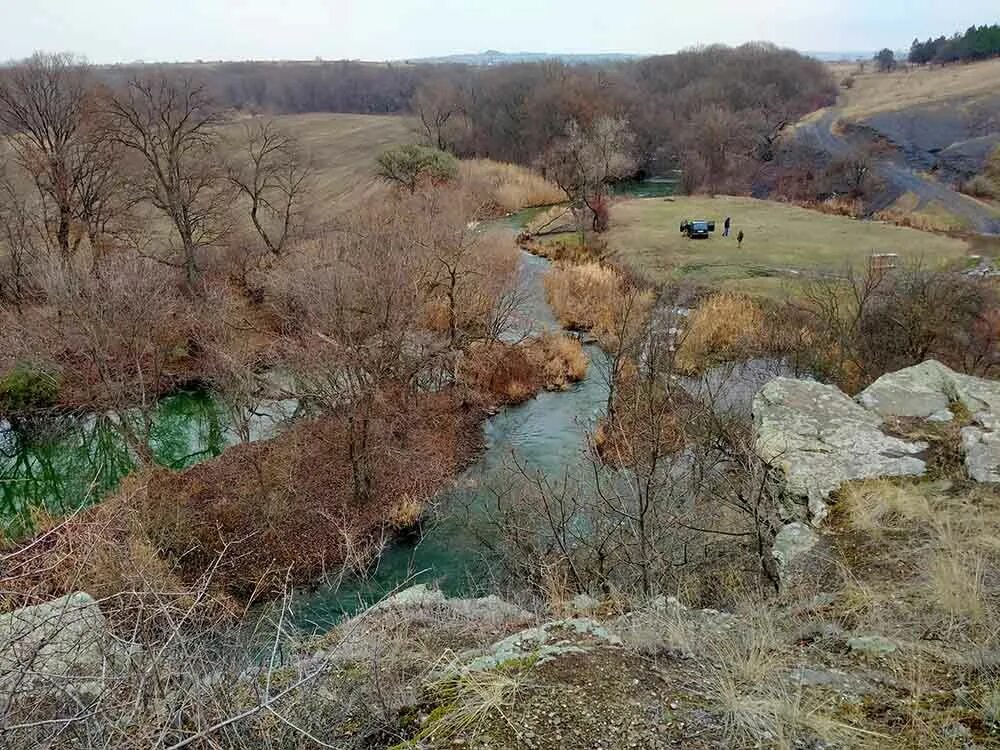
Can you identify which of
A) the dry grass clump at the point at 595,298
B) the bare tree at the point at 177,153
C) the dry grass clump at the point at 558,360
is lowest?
the dry grass clump at the point at 558,360

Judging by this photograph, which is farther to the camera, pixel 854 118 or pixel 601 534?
pixel 854 118

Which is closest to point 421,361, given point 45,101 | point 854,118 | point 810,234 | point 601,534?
point 601,534

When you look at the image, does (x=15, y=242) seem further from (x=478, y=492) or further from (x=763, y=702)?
(x=763, y=702)

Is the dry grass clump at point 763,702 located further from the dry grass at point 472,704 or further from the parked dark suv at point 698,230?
the parked dark suv at point 698,230

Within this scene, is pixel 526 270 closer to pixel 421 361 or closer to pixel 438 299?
pixel 438 299

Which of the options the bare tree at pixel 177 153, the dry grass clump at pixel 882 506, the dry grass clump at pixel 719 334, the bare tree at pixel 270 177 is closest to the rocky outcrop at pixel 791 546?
the dry grass clump at pixel 882 506

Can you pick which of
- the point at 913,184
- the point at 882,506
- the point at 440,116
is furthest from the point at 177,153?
the point at 913,184

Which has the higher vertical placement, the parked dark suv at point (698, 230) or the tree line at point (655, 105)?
the tree line at point (655, 105)

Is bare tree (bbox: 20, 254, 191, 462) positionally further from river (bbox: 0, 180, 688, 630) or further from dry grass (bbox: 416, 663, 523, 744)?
dry grass (bbox: 416, 663, 523, 744)
